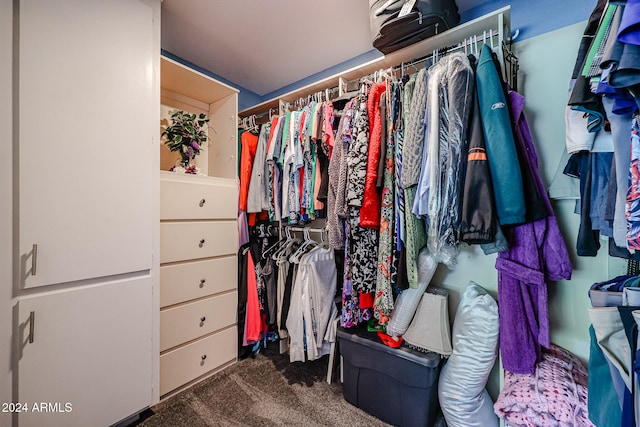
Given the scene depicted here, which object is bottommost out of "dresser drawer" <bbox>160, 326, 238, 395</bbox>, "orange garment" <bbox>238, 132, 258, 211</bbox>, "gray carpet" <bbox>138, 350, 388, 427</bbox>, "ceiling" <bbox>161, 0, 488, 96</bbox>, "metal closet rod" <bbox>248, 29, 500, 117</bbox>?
"gray carpet" <bbox>138, 350, 388, 427</bbox>

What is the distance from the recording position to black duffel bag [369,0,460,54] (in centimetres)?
129

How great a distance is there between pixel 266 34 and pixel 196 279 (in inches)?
70.2

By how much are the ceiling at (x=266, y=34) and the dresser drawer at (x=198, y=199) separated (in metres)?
1.04

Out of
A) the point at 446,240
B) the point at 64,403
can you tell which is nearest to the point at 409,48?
the point at 446,240

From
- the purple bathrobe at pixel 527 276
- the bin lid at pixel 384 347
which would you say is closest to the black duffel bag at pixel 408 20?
the purple bathrobe at pixel 527 276

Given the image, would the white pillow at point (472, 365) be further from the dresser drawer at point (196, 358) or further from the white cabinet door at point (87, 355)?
the white cabinet door at point (87, 355)

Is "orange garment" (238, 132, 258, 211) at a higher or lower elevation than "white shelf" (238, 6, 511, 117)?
lower

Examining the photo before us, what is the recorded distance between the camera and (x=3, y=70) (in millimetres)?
987

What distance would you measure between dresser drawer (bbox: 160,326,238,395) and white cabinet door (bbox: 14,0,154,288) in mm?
655

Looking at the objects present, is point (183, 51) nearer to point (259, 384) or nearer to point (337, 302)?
point (337, 302)

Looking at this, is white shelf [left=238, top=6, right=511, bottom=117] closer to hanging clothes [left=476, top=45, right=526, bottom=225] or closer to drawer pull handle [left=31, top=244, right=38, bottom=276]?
hanging clothes [left=476, top=45, right=526, bottom=225]

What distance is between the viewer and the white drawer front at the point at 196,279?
1547 millimetres

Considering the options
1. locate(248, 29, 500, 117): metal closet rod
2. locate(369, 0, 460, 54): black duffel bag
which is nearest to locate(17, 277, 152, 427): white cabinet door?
locate(248, 29, 500, 117): metal closet rod

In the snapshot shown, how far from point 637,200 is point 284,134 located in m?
1.67
